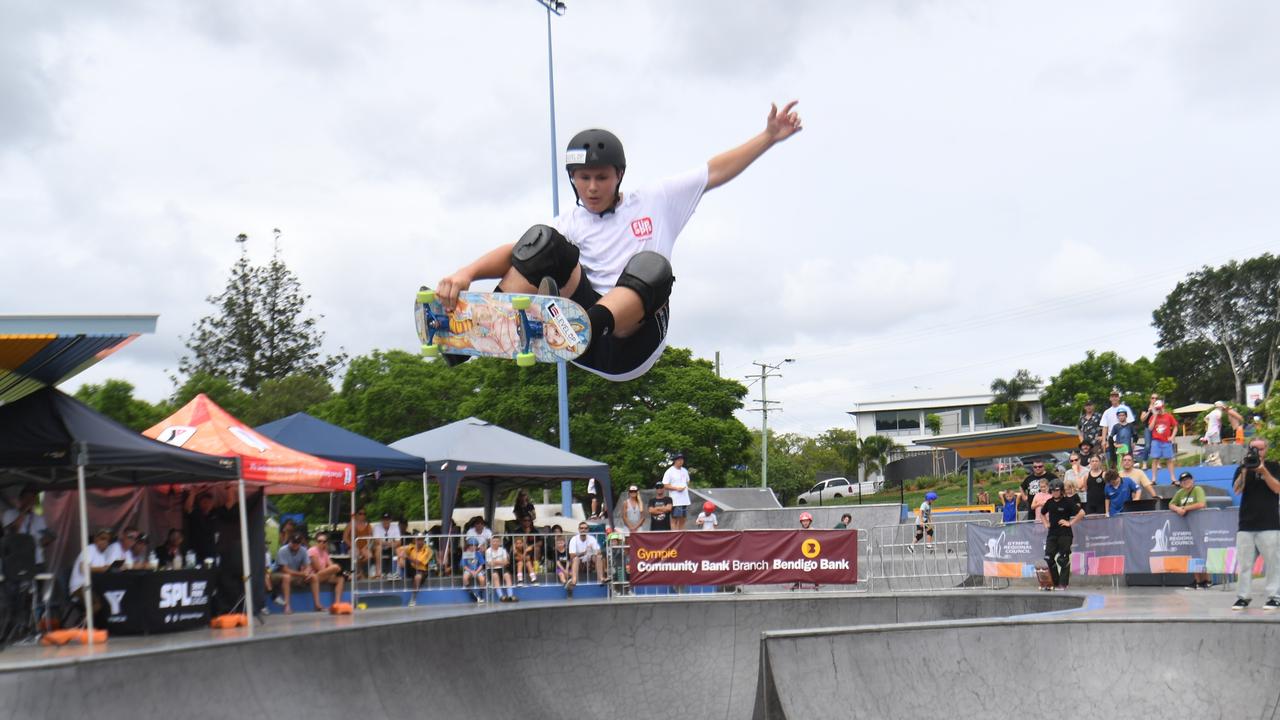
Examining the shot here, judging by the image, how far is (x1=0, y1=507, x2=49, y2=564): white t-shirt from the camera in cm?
1331

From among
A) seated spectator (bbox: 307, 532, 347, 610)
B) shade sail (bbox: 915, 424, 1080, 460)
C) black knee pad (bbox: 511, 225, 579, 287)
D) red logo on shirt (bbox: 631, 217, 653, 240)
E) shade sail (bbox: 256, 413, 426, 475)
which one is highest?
red logo on shirt (bbox: 631, 217, 653, 240)

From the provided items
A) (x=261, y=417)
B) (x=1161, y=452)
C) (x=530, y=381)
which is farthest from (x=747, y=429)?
(x=1161, y=452)

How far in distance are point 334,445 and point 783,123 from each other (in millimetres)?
10670

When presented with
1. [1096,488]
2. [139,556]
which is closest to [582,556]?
[139,556]

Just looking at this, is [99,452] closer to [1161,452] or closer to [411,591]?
[411,591]

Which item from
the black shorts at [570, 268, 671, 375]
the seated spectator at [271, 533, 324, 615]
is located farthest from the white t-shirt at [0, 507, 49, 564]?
the black shorts at [570, 268, 671, 375]

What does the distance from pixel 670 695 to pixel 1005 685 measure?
266 inches

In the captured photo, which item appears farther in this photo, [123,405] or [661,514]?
[123,405]

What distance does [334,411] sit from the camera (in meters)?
47.6

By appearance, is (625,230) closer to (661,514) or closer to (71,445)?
(71,445)

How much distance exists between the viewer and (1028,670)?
34.0 feet

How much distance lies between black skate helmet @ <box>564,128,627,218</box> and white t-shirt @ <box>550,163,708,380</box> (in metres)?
0.39

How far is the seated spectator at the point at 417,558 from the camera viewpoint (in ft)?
59.1

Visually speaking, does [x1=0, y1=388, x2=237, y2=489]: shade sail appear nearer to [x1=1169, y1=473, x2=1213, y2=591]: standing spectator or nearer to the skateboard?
the skateboard
